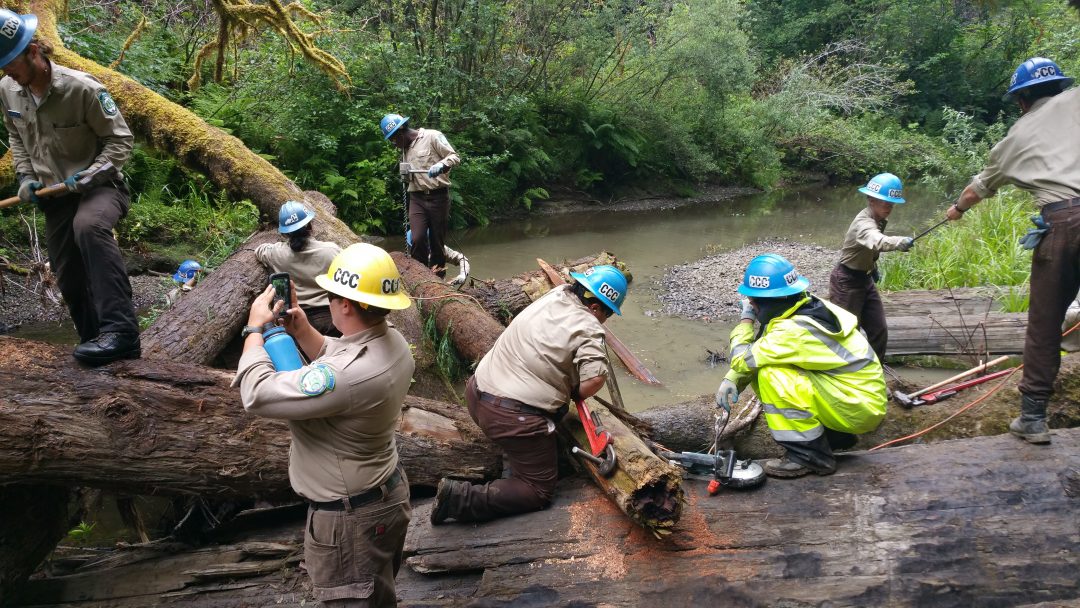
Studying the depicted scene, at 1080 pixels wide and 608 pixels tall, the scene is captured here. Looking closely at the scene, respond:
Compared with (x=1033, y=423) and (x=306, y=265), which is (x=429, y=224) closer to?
(x=306, y=265)

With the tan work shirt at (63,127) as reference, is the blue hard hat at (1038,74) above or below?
above

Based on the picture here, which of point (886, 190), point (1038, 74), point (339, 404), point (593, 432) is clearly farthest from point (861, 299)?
point (339, 404)

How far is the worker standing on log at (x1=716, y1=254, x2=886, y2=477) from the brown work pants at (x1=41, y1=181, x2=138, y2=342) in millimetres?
3203

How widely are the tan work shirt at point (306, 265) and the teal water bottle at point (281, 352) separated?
105 inches

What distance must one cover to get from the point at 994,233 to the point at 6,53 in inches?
393

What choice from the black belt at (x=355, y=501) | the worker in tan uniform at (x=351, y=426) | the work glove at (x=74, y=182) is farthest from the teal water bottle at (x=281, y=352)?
the work glove at (x=74, y=182)

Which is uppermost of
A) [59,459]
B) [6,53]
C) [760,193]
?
[6,53]

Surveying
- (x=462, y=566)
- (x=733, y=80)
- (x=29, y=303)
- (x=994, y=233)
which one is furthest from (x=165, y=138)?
(x=733, y=80)

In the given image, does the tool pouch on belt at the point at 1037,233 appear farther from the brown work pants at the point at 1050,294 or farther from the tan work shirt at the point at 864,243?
the tan work shirt at the point at 864,243

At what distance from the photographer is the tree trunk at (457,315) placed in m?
6.21

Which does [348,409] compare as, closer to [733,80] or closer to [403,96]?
[403,96]

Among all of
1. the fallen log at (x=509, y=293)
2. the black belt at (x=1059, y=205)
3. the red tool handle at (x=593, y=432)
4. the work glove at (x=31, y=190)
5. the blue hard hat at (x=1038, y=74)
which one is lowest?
the fallen log at (x=509, y=293)

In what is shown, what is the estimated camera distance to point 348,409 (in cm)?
256

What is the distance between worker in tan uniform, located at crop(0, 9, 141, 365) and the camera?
137 inches
